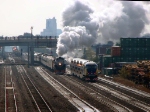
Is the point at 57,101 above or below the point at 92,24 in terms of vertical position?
below

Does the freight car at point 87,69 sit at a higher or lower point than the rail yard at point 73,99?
higher

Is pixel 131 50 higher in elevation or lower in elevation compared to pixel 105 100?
higher

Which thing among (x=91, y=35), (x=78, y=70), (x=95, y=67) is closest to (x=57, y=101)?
(x=95, y=67)

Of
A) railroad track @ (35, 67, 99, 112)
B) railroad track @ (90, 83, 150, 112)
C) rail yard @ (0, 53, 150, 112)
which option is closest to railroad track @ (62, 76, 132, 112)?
rail yard @ (0, 53, 150, 112)

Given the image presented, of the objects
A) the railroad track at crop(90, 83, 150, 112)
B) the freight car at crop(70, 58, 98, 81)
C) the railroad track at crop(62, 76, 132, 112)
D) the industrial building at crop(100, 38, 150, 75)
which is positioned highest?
the industrial building at crop(100, 38, 150, 75)

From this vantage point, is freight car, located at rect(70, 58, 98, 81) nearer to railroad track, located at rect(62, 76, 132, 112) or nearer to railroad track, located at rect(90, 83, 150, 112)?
railroad track, located at rect(62, 76, 132, 112)

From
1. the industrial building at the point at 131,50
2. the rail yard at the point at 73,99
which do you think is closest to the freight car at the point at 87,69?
the rail yard at the point at 73,99

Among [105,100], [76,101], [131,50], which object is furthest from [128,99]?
[131,50]

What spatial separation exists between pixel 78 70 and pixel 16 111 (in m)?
37.5

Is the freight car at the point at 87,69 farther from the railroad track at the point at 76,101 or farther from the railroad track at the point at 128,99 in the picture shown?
the railroad track at the point at 76,101

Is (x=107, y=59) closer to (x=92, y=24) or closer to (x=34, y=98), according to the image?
(x=92, y=24)

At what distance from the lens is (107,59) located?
97062 millimetres

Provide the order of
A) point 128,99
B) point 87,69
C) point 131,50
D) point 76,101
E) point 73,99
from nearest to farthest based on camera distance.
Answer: point 76,101, point 73,99, point 128,99, point 87,69, point 131,50

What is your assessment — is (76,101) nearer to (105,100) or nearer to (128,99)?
(105,100)
